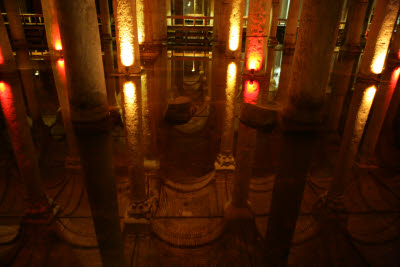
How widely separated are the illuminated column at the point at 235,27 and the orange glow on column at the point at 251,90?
2009 mm

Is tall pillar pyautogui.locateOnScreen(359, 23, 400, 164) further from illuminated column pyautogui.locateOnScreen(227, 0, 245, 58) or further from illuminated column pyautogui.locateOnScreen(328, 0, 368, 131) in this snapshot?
illuminated column pyautogui.locateOnScreen(227, 0, 245, 58)

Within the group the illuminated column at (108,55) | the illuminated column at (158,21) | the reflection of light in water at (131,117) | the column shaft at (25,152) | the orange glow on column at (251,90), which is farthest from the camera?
the illuminated column at (158,21)

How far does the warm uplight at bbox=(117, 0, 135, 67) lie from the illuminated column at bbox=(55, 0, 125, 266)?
65.2 inches

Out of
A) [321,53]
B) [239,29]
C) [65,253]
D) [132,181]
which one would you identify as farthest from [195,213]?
[239,29]

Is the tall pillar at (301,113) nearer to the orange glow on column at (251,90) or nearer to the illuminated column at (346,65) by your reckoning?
the orange glow on column at (251,90)

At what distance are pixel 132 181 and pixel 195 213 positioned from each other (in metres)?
1.00

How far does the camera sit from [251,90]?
4484 millimetres

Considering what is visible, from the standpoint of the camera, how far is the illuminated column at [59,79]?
4367 mm

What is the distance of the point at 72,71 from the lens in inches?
78.2

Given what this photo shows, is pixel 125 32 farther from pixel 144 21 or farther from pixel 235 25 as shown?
pixel 144 21

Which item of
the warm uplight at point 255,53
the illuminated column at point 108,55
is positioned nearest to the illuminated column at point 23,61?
→ the illuminated column at point 108,55

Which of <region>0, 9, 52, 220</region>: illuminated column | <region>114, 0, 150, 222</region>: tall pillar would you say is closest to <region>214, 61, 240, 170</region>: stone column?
<region>114, 0, 150, 222</region>: tall pillar

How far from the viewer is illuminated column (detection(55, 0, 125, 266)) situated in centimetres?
190

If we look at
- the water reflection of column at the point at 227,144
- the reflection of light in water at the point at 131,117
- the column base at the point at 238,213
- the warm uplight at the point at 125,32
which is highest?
the warm uplight at the point at 125,32
